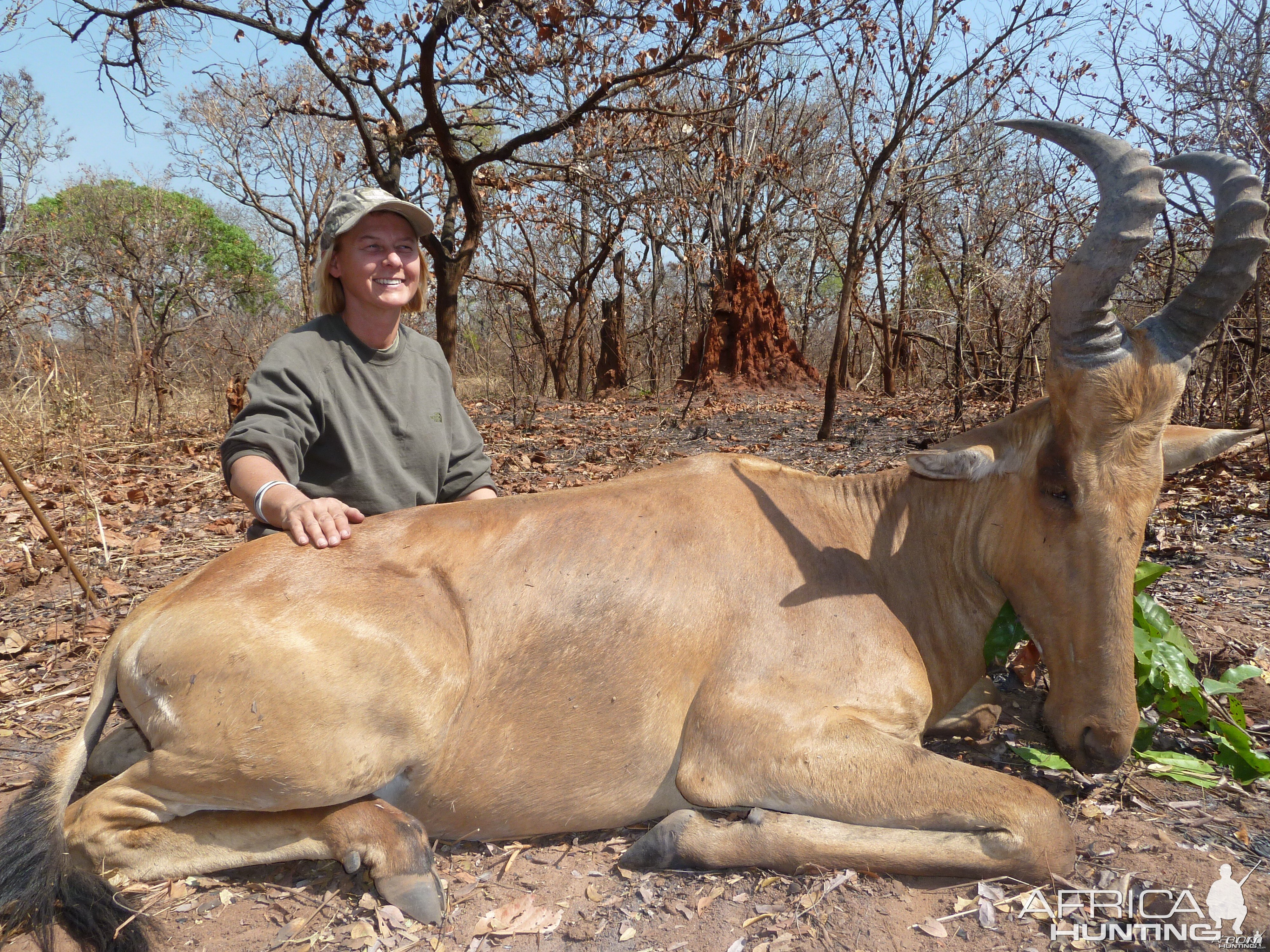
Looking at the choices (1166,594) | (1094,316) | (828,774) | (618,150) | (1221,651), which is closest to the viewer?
(828,774)

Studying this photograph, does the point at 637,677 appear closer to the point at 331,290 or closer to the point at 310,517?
the point at 310,517

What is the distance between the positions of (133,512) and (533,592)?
6433mm

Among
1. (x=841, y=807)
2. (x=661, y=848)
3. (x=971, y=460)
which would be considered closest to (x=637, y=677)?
(x=661, y=848)

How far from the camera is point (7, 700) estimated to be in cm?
468

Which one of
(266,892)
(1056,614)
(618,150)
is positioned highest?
(618,150)

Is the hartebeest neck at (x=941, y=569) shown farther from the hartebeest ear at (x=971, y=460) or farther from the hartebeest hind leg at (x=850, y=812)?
the hartebeest hind leg at (x=850, y=812)

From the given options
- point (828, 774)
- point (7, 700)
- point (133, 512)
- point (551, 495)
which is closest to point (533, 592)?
point (551, 495)

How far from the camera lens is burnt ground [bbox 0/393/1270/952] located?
114 inches

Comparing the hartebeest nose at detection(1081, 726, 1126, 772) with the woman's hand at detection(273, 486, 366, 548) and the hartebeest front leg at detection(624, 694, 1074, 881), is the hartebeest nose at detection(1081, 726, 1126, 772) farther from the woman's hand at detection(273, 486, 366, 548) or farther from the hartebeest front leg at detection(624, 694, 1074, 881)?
the woman's hand at detection(273, 486, 366, 548)

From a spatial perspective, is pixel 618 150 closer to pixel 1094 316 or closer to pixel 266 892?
pixel 1094 316

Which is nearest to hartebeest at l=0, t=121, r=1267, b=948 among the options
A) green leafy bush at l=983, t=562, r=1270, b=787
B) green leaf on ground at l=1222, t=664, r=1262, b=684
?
green leafy bush at l=983, t=562, r=1270, b=787

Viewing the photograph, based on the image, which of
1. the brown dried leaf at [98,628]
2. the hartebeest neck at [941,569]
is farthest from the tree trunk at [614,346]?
the hartebeest neck at [941,569]

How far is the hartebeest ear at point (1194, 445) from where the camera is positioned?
3.73 meters
